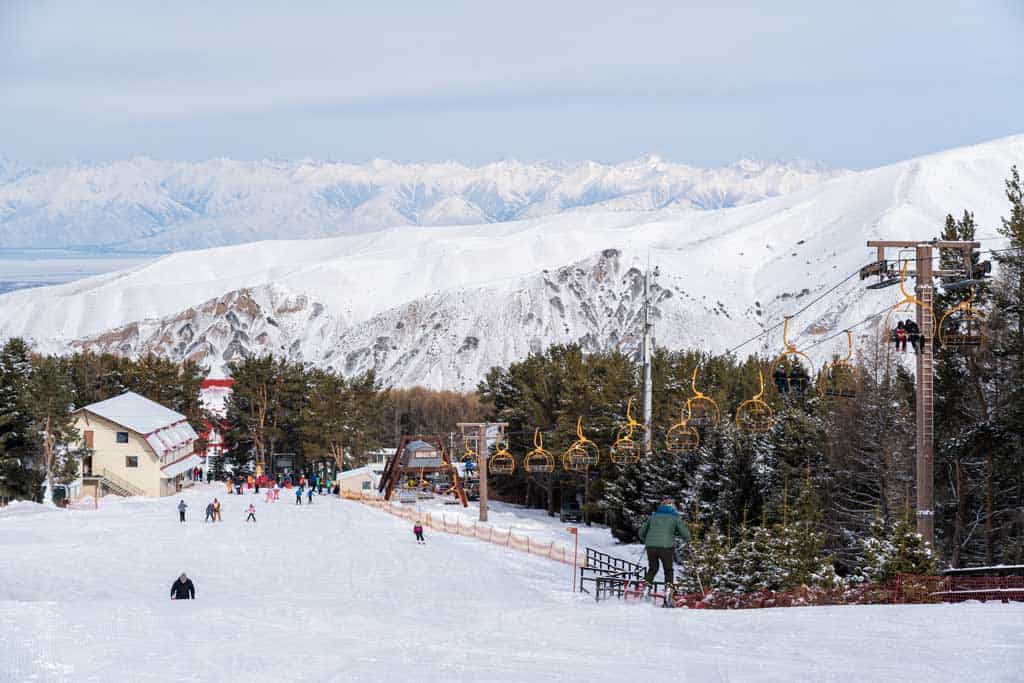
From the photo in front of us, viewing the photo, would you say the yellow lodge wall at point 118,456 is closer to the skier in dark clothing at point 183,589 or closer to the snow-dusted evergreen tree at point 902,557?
the skier in dark clothing at point 183,589

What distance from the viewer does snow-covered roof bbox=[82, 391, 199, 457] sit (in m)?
77.2

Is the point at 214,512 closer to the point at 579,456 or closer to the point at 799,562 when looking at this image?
the point at 579,456

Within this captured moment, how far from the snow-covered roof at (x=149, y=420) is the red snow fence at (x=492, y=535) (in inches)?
594

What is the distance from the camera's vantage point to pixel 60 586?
32250 millimetres

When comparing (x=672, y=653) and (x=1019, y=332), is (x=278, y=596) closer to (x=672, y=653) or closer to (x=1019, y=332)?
(x=672, y=653)

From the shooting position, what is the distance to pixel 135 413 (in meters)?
82.1

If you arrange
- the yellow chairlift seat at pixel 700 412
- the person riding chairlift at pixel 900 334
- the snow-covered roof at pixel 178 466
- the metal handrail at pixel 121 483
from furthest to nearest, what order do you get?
the snow-covered roof at pixel 178 466 → the metal handrail at pixel 121 483 → the yellow chairlift seat at pixel 700 412 → the person riding chairlift at pixel 900 334

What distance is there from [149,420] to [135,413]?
1.34 metres

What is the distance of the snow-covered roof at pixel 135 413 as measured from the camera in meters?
77.8

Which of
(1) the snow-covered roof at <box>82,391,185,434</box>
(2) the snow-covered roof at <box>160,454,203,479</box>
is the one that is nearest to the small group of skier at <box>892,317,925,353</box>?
(1) the snow-covered roof at <box>82,391,185,434</box>

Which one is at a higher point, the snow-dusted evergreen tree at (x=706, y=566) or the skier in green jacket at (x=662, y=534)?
the skier in green jacket at (x=662, y=534)

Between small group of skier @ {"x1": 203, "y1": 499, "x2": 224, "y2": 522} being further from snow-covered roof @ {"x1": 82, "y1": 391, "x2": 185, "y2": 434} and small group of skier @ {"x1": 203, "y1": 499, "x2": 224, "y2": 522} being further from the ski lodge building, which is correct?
snow-covered roof @ {"x1": 82, "y1": 391, "x2": 185, "y2": 434}

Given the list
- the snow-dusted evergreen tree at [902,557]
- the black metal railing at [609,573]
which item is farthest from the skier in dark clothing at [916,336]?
the black metal railing at [609,573]

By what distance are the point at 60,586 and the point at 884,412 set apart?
2738 centimetres
